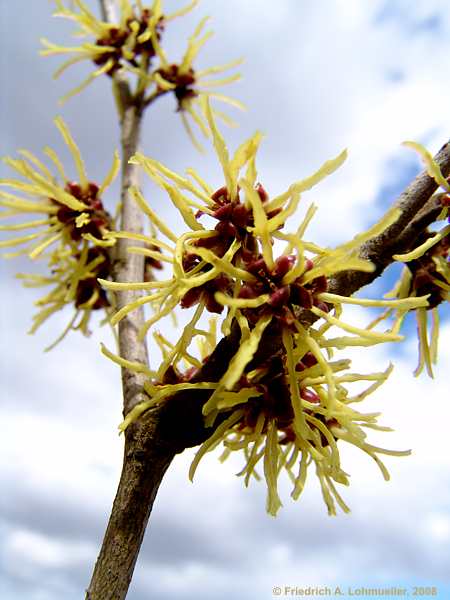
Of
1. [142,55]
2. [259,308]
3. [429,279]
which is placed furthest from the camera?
[142,55]

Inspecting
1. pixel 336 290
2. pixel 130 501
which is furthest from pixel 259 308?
pixel 130 501

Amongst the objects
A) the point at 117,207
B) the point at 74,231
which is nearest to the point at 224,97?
the point at 117,207

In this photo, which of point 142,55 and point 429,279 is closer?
point 429,279

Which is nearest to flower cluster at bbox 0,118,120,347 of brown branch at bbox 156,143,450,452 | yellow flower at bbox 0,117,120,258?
yellow flower at bbox 0,117,120,258

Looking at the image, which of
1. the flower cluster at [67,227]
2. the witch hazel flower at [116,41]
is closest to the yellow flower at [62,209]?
the flower cluster at [67,227]

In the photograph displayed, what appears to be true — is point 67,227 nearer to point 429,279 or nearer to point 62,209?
point 62,209

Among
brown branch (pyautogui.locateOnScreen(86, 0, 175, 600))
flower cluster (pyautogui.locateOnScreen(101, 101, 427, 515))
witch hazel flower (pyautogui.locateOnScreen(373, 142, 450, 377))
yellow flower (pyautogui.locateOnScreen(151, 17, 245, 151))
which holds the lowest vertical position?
brown branch (pyautogui.locateOnScreen(86, 0, 175, 600))

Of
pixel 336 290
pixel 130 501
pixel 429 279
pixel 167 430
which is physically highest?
pixel 429 279

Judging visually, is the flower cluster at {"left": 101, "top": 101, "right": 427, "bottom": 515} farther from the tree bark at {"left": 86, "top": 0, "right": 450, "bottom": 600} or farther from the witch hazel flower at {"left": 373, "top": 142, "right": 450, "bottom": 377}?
the witch hazel flower at {"left": 373, "top": 142, "right": 450, "bottom": 377}

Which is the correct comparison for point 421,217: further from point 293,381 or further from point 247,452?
point 247,452

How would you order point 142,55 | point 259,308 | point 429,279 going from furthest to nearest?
point 142,55 → point 429,279 → point 259,308
